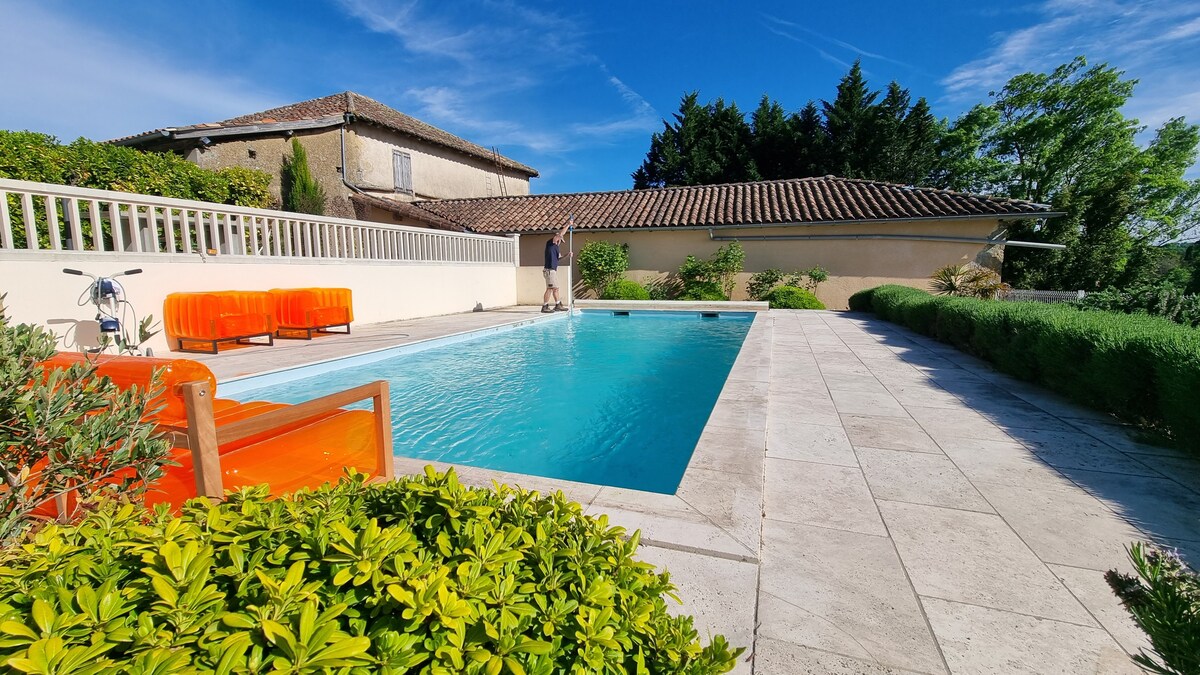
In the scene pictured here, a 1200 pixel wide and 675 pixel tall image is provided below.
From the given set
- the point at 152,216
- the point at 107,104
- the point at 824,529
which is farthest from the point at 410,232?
the point at 824,529

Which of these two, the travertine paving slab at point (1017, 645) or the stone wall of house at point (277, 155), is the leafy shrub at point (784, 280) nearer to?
the stone wall of house at point (277, 155)

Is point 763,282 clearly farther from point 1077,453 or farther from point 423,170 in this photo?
point 423,170

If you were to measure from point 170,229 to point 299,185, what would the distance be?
34.2 feet

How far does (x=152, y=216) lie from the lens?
703 cm

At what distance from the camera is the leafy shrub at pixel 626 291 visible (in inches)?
650

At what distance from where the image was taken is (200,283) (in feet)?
24.9

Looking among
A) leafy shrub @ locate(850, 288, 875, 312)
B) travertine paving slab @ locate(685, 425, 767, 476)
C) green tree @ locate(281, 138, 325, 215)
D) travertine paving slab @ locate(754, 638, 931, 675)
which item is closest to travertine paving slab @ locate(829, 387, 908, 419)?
travertine paving slab @ locate(685, 425, 767, 476)

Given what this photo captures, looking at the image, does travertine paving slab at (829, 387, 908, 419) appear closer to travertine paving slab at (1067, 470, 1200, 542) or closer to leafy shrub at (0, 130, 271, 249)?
travertine paving slab at (1067, 470, 1200, 542)

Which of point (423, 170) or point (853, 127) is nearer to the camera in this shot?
point (423, 170)

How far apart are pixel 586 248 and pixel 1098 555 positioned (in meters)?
15.8

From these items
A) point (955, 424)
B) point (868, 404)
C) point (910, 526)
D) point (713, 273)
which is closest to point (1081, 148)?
point (713, 273)

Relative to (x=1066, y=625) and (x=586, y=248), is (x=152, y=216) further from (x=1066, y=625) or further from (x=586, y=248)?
(x=586, y=248)

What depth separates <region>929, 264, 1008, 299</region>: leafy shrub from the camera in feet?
44.0

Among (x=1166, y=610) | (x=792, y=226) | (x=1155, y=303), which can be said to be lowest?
(x=1166, y=610)
